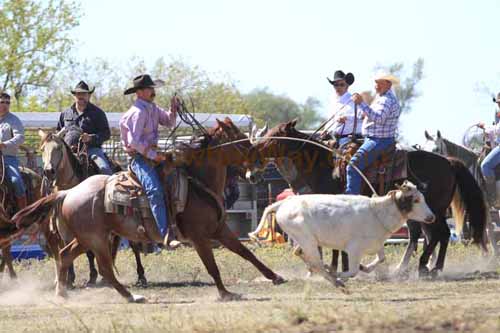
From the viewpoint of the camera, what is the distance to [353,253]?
13250 millimetres

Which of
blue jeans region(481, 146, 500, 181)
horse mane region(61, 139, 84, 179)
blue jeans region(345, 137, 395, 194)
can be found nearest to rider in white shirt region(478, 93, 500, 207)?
blue jeans region(481, 146, 500, 181)

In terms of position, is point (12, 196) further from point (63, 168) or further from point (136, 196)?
point (136, 196)

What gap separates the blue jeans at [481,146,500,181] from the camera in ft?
60.9

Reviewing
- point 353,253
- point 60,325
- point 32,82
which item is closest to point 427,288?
point 353,253

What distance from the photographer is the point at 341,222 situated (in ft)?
43.8

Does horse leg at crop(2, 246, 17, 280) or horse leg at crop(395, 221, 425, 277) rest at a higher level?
horse leg at crop(395, 221, 425, 277)

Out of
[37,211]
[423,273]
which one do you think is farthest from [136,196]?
[423,273]

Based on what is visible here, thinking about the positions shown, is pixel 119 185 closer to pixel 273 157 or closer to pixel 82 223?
pixel 82 223

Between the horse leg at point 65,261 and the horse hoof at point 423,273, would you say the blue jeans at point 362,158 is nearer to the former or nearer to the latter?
the horse hoof at point 423,273

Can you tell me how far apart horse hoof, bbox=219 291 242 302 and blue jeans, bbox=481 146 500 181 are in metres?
6.99

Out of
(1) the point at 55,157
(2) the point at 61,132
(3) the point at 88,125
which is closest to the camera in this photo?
(1) the point at 55,157

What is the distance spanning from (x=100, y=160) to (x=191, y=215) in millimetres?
3649

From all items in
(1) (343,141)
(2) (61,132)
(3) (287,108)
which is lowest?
(3) (287,108)

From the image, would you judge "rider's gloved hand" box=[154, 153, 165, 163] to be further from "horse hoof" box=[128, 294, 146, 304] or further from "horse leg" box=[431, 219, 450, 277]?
"horse leg" box=[431, 219, 450, 277]
